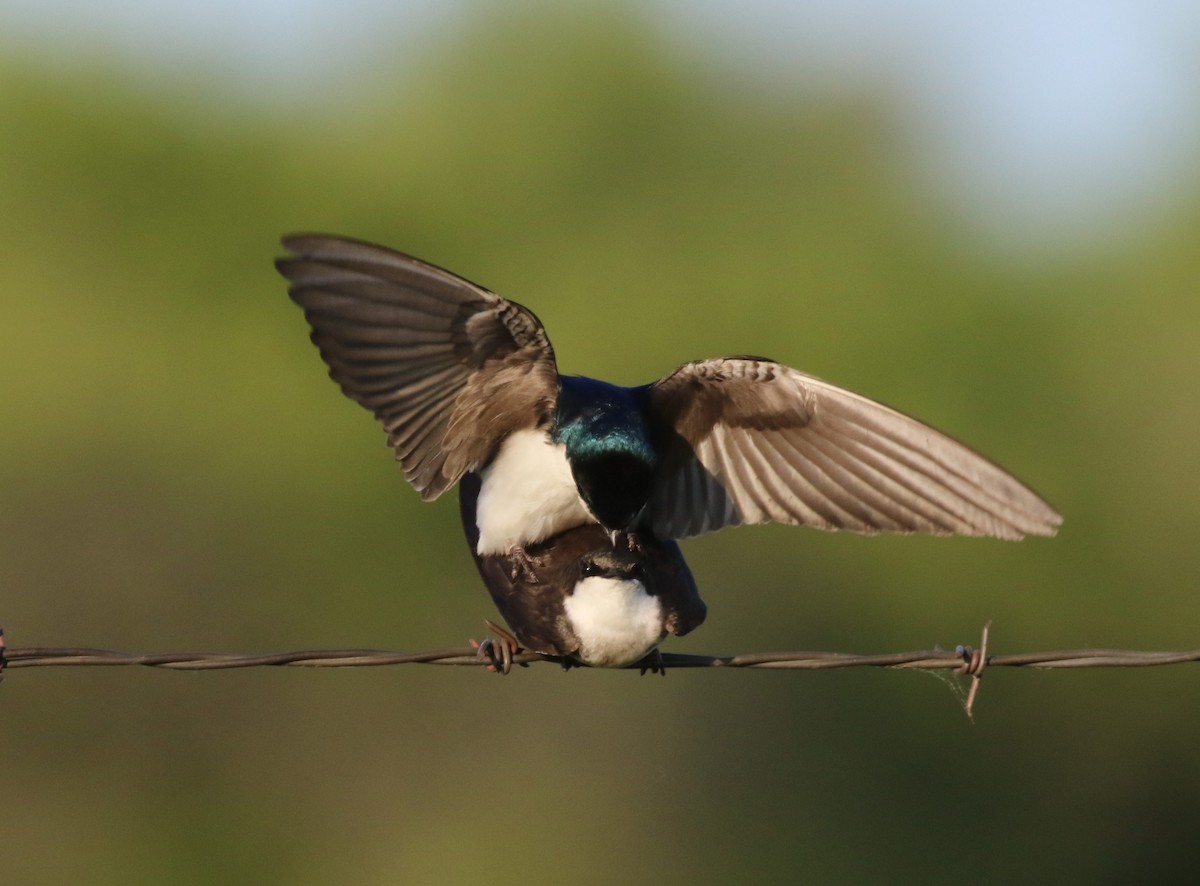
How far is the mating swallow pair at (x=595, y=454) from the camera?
12.9 ft

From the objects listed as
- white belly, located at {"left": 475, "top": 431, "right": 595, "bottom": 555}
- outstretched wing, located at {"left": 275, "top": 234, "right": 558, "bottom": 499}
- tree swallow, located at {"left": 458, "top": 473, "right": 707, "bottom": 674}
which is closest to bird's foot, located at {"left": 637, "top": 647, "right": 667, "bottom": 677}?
tree swallow, located at {"left": 458, "top": 473, "right": 707, "bottom": 674}

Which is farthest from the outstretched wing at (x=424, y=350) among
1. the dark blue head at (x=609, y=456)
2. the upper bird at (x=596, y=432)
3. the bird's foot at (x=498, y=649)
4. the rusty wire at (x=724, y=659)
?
the rusty wire at (x=724, y=659)

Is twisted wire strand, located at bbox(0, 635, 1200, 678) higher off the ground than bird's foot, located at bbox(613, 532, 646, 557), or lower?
Result: lower

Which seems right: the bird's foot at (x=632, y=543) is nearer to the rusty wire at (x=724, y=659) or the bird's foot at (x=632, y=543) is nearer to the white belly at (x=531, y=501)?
the white belly at (x=531, y=501)

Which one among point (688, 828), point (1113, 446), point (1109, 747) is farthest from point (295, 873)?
point (1113, 446)

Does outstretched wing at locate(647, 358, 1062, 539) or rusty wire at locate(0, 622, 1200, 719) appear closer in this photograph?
rusty wire at locate(0, 622, 1200, 719)

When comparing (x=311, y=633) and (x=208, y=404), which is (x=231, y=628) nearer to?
(x=311, y=633)

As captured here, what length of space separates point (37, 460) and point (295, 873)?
4.22 meters

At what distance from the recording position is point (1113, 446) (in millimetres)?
16562

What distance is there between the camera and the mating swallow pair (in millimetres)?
3932

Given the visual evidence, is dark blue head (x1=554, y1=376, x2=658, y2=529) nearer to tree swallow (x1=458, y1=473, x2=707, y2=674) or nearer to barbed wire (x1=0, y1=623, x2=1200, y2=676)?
tree swallow (x1=458, y1=473, x2=707, y2=674)

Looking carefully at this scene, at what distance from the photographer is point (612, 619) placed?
12.6ft

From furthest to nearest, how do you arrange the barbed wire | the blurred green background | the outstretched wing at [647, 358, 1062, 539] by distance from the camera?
the blurred green background → the outstretched wing at [647, 358, 1062, 539] → the barbed wire

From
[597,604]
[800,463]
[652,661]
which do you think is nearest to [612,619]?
[597,604]
